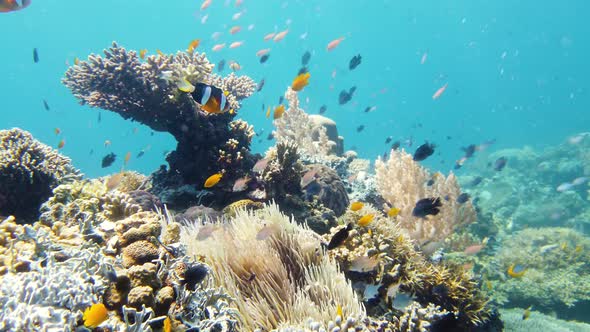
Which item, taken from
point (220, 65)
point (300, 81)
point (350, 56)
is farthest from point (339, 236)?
point (350, 56)

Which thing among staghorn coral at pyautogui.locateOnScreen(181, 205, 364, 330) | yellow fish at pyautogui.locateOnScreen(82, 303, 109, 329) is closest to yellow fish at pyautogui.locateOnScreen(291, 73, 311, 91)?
staghorn coral at pyautogui.locateOnScreen(181, 205, 364, 330)

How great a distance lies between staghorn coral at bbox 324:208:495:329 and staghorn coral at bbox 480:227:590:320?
3.79 m

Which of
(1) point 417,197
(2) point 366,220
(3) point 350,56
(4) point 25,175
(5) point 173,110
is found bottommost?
(2) point 366,220

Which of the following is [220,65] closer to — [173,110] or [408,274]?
[173,110]

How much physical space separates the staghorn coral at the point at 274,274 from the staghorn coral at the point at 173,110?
2.50 meters

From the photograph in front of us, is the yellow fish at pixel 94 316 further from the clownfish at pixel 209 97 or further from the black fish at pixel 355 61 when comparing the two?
the black fish at pixel 355 61

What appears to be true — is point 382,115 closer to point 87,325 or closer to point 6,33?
point 6,33

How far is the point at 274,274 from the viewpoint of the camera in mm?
3350

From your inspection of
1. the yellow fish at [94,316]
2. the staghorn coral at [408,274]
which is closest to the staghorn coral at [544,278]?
the staghorn coral at [408,274]

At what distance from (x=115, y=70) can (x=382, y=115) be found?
13629 cm

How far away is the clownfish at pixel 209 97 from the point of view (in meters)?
3.75

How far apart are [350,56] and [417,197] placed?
133m

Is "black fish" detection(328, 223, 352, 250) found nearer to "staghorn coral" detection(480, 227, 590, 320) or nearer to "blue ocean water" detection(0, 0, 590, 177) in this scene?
"staghorn coral" detection(480, 227, 590, 320)

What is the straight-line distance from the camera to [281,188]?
588cm
